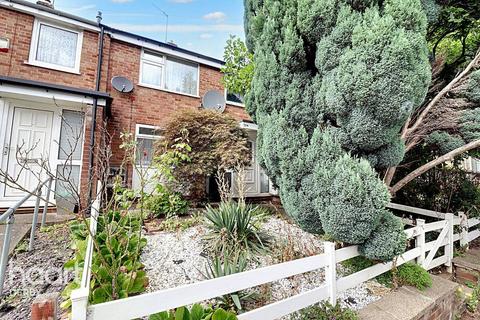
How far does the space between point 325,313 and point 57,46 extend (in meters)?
9.33

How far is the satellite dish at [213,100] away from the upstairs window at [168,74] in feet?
1.70

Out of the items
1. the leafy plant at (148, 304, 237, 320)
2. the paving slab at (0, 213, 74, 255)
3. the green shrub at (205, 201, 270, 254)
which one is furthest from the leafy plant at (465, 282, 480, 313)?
the paving slab at (0, 213, 74, 255)

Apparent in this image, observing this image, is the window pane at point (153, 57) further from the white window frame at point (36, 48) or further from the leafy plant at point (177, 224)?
the leafy plant at point (177, 224)

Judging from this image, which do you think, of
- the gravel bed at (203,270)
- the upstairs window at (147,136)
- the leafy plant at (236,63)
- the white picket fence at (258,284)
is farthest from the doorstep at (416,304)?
the upstairs window at (147,136)

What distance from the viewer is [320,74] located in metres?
3.25

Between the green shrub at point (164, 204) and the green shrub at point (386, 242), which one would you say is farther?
the green shrub at point (164, 204)

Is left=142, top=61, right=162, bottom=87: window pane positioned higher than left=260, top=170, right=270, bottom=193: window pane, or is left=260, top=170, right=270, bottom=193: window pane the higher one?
left=142, top=61, right=162, bottom=87: window pane

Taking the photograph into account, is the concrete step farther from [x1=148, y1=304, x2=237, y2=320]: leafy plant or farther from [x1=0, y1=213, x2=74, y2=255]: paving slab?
[x1=0, y1=213, x2=74, y2=255]: paving slab

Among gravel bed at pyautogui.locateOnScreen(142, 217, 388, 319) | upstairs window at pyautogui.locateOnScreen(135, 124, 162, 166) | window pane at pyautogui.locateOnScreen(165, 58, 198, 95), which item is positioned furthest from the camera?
window pane at pyautogui.locateOnScreen(165, 58, 198, 95)

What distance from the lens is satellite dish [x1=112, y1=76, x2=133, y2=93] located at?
7.44 metres

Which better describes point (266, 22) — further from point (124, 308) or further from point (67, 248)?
point (67, 248)

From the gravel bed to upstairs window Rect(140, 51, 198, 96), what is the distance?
20.3 ft

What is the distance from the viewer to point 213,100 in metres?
9.05

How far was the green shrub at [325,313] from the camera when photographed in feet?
8.09
